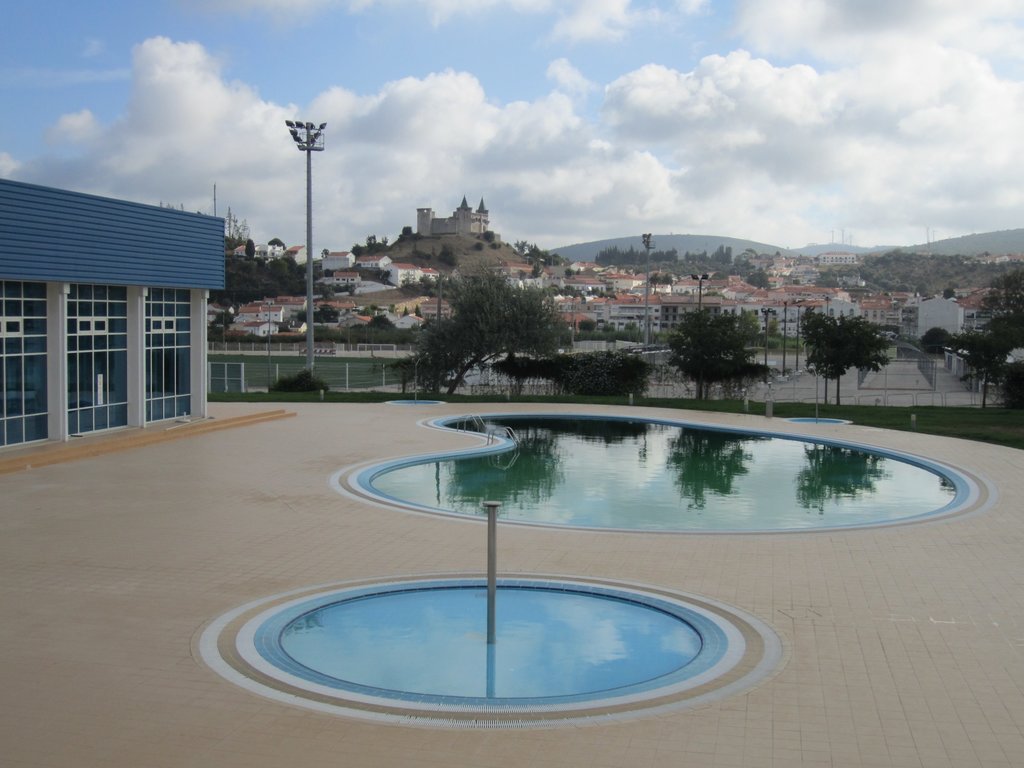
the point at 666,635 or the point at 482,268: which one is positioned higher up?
the point at 482,268

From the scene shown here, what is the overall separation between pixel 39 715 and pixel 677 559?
257 inches

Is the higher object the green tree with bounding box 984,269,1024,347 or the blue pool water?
the green tree with bounding box 984,269,1024,347

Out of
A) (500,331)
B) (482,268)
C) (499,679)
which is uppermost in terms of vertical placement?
(482,268)

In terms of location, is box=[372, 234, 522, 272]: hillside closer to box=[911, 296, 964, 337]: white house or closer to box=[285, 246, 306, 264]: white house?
box=[285, 246, 306, 264]: white house

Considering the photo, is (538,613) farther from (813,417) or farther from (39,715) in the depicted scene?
(813,417)

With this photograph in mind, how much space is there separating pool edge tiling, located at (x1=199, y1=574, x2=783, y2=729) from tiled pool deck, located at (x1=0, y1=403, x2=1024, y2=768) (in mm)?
148

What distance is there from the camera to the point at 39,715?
6.05 m

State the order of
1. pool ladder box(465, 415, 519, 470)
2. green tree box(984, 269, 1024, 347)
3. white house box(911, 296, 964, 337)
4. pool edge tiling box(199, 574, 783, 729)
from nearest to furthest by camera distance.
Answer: pool edge tiling box(199, 574, 783, 729)
pool ladder box(465, 415, 519, 470)
green tree box(984, 269, 1024, 347)
white house box(911, 296, 964, 337)

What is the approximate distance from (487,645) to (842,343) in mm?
21749

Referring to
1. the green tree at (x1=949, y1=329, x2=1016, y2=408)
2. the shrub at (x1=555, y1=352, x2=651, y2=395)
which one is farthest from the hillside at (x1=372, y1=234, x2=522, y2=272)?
the green tree at (x1=949, y1=329, x2=1016, y2=408)

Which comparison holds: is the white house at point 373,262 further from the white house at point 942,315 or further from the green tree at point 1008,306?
the green tree at point 1008,306

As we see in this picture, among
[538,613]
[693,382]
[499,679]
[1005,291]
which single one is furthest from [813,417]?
[1005,291]

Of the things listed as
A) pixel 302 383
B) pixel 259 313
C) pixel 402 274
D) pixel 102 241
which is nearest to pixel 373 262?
pixel 402 274

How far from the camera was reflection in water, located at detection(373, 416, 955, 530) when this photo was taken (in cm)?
1372
